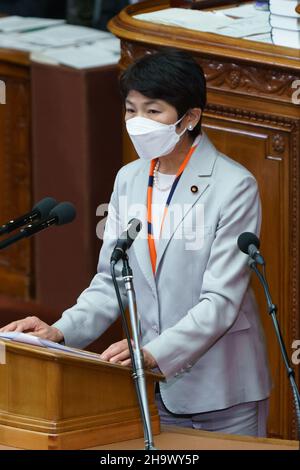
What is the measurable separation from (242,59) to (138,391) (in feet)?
5.97

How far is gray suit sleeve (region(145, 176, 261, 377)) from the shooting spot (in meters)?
3.53

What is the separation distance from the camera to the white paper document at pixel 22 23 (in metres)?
6.74

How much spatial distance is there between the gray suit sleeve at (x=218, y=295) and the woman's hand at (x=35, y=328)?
28 cm

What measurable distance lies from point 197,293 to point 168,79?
598mm

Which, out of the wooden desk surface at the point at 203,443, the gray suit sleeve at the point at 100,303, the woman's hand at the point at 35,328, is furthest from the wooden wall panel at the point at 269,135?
the wooden desk surface at the point at 203,443

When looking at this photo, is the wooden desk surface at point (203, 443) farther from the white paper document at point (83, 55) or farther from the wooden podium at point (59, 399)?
the white paper document at point (83, 55)

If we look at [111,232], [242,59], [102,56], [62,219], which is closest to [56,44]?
[102,56]

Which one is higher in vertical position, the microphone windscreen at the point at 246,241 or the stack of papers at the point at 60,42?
the stack of papers at the point at 60,42

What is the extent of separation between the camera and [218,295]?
3.55m

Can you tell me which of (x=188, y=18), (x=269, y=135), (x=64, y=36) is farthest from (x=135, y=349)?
(x=64, y=36)

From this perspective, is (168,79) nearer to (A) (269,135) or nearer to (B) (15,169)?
(A) (269,135)

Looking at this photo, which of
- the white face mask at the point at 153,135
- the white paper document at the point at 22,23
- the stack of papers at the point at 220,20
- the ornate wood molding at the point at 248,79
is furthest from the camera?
the white paper document at the point at 22,23

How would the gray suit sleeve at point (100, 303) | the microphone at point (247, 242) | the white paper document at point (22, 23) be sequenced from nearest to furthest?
the microphone at point (247, 242), the gray suit sleeve at point (100, 303), the white paper document at point (22, 23)

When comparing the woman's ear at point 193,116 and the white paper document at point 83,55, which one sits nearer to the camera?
the woman's ear at point 193,116
